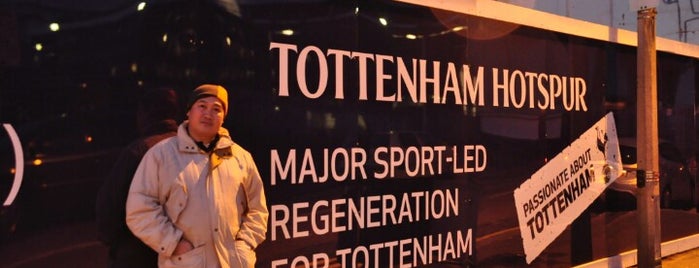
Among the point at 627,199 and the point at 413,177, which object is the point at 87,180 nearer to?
the point at 413,177

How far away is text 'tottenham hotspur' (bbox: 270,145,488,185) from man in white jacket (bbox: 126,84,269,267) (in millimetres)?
807

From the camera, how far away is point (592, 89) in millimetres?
5664

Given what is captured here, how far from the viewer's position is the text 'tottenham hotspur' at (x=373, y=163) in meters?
3.57

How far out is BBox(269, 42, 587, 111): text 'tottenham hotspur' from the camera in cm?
363

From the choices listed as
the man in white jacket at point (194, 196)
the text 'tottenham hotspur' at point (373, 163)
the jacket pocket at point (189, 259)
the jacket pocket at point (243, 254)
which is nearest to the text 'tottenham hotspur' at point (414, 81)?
the text 'tottenham hotspur' at point (373, 163)

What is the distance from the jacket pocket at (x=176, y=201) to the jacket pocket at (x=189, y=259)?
14cm

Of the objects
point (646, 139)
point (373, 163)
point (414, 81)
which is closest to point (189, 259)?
point (373, 163)

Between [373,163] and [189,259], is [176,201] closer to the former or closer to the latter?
[189,259]

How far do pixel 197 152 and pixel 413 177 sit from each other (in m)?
1.85

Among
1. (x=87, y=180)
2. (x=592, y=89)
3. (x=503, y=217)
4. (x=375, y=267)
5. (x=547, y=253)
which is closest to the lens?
(x=87, y=180)

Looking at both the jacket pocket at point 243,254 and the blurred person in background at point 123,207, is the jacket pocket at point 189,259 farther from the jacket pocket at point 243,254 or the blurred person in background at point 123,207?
the blurred person in background at point 123,207

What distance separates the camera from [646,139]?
5.76 m

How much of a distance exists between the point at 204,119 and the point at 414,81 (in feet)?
6.05

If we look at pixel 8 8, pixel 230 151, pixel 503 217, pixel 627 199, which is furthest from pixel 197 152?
pixel 627 199
